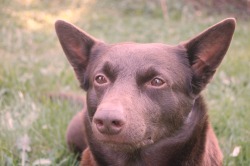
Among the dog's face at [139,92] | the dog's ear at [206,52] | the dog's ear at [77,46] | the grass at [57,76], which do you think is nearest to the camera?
the dog's face at [139,92]

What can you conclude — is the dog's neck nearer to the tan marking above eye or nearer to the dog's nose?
the tan marking above eye

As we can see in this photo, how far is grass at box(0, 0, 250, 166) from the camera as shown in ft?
12.2

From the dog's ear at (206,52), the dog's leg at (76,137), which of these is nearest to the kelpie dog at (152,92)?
the dog's ear at (206,52)

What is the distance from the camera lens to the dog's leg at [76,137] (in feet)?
12.5

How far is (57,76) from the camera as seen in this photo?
5.44 meters

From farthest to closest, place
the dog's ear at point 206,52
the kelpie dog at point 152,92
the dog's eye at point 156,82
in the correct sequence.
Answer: the dog's ear at point 206,52
the dog's eye at point 156,82
the kelpie dog at point 152,92

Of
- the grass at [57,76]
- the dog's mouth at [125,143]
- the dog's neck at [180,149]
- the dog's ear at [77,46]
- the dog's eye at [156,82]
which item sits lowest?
the grass at [57,76]

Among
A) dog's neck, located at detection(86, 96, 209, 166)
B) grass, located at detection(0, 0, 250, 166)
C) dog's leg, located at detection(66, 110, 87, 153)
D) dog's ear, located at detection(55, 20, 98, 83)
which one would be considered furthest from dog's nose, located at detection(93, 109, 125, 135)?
dog's leg, located at detection(66, 110, 87, 153)

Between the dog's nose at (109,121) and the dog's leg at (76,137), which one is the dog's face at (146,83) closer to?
the dog's nose at (109,121)

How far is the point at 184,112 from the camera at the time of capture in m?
2.81

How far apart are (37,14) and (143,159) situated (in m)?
7.56

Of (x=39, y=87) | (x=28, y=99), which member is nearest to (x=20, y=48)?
(x=39, y=87)

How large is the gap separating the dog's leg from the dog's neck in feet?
3.06

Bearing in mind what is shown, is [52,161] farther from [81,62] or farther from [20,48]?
[20,48]
